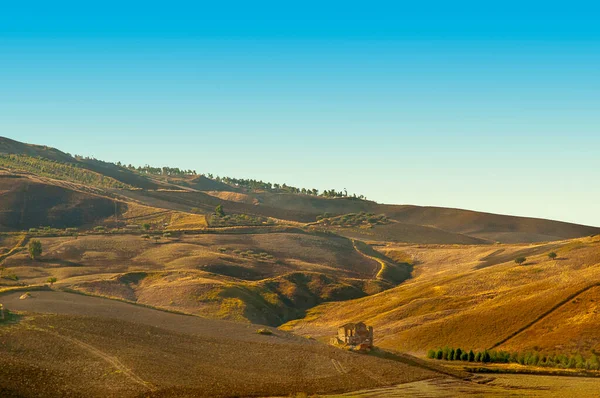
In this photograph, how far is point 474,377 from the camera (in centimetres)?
9650

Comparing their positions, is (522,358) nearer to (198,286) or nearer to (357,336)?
(357,336)

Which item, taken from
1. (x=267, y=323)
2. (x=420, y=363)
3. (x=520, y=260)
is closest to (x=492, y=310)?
(x=420, y=363)

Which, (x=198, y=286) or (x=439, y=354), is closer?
(x=439, y=354)

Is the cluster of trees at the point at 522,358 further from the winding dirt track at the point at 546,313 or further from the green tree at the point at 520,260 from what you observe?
the green tree at the point at 520,260

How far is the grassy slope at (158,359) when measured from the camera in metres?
72.6

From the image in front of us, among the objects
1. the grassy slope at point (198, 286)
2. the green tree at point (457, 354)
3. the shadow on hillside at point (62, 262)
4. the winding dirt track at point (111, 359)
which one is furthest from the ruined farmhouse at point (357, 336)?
the shadow on hillside at point (62, 262)

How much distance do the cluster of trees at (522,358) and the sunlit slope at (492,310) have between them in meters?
5.04

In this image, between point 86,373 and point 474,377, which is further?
point 474,377

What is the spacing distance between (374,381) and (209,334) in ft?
83.8

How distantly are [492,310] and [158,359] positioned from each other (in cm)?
7460

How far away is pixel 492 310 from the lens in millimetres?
136125

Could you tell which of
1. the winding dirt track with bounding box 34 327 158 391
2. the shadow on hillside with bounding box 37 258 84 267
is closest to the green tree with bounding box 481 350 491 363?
the winding dirt track with bounding box 34 327 158 391

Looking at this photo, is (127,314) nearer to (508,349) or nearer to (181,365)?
(181,365)

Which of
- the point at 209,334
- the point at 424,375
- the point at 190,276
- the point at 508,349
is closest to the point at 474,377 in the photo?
the point at 424,375
